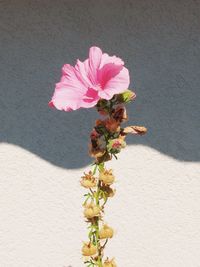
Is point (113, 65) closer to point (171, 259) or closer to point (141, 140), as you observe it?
point (141, 140)

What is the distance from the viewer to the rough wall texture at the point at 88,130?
6.68ft

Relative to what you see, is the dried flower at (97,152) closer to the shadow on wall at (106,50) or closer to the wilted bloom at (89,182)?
the wilted bloom at (89,182)

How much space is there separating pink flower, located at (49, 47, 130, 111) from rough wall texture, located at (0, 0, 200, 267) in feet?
3.46

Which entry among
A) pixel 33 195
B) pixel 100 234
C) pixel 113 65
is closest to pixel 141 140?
pixel 33 195

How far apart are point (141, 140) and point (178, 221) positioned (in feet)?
1.17

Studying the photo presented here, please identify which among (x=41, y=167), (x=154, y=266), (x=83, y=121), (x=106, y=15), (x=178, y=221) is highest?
(x=106, y=15)

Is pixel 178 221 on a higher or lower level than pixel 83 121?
lower

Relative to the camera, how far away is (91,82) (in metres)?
1.00

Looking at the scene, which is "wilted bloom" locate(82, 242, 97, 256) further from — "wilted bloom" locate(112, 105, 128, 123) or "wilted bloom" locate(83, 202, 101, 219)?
"wilted bloom" locate(112, 105, 128, 123)

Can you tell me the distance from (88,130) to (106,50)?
1.04 feet

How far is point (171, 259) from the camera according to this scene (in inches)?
84.6

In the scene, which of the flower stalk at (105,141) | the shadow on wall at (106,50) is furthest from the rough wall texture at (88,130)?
the flower stalk at (105,141)

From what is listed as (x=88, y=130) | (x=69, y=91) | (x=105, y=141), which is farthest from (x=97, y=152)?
(x=88, y=130)

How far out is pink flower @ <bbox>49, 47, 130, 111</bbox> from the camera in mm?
980
